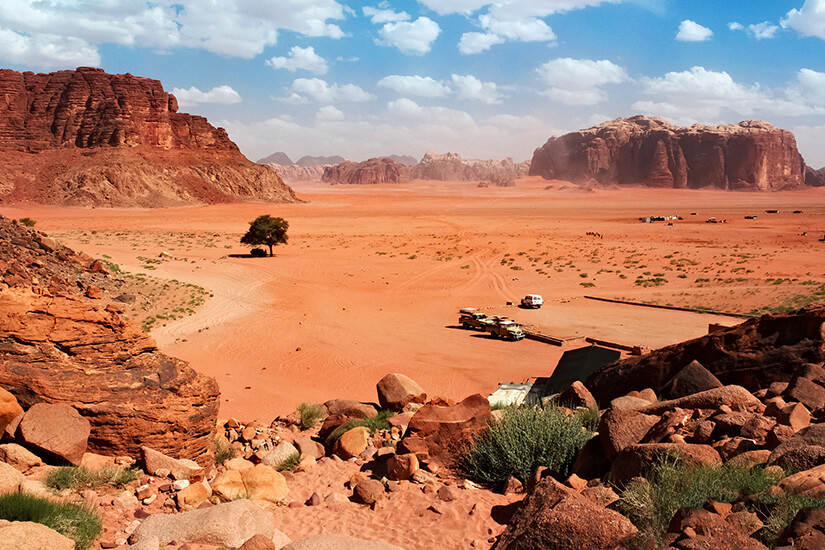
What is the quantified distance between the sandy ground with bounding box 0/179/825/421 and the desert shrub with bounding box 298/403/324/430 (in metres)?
1.58

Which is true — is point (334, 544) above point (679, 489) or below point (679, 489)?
below

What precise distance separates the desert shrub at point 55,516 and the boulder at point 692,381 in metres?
8.00

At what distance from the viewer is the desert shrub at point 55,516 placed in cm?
549

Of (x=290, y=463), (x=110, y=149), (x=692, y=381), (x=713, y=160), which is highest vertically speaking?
(x=713, y=160)

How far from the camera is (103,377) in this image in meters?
8.50

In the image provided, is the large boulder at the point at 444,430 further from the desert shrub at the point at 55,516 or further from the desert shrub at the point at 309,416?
the desert shrub at the point at 55,516

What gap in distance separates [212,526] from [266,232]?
39.8m

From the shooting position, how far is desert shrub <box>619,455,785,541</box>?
506 cm

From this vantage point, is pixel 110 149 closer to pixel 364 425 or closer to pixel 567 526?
pixel 364 425


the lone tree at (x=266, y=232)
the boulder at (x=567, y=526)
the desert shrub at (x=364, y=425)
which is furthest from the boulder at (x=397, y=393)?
the lone tree at (x=266, y=232)

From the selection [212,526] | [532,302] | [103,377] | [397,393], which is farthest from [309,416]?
[532,302]

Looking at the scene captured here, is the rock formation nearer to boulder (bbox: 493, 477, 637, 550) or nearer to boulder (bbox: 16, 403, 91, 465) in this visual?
boulder (bbox: 16, 403, 91, 465)

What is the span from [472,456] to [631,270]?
111 feet

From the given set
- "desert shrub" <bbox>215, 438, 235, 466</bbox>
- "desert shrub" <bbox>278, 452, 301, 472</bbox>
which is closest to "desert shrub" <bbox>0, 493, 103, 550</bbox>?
"desert shrub" <bbox>278, 452, 301, 472</bbox>
